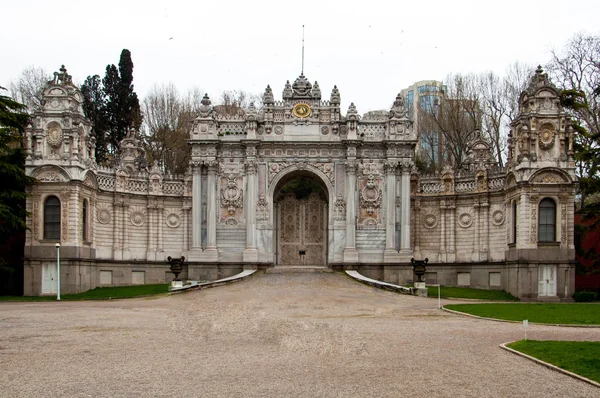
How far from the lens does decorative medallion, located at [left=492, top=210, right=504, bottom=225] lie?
37.8m

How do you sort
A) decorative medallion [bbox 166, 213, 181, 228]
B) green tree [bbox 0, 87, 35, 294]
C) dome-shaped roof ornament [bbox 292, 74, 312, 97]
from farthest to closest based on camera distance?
decorative medallion [bbox 166, 213, 181, 228], dome-shaped roof ornament [bbox 292, 74, 312, 97], green tree [bbox 0, 87, 35, 294]

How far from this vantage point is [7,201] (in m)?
34.6

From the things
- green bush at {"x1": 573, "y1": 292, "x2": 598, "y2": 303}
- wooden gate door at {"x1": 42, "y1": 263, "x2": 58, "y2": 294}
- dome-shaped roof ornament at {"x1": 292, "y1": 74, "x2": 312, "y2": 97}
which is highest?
dome-shaped roof ornament at {"x1": 292, "y1": 74, "x2": 312, "y2": 97}

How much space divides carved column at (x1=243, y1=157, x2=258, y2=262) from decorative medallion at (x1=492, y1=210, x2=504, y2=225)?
43.9 feet

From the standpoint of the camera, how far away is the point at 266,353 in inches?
604

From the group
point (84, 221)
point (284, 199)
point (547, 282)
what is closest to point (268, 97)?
point (284, 199)

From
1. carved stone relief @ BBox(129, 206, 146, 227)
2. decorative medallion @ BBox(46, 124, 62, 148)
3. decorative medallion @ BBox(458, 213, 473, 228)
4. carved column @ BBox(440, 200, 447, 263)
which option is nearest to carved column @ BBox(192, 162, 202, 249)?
carved stone relief @ BBox(129, 206, 146, 227)

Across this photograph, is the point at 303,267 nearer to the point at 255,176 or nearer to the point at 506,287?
the point at 255,176

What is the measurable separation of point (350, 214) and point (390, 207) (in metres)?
2.28

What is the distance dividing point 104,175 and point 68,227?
524 cm

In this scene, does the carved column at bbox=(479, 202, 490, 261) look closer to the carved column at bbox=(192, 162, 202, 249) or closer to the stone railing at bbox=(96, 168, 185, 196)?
the carved column at bbox=(192, 162, 202, 249)

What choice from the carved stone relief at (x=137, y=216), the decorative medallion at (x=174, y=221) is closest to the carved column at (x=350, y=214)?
the decorative medallion at (x=174, y=221)

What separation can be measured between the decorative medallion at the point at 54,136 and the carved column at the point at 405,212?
18610 mm

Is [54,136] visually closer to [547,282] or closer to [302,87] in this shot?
[302,87]
